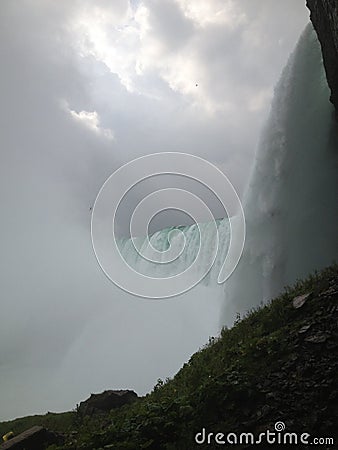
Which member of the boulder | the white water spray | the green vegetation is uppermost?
the white water spray

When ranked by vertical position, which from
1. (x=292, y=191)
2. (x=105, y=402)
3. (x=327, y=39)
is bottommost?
(x=105, y=402)

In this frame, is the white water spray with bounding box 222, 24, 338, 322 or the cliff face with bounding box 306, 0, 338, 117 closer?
the cliff face with bounding box 306, 0, 338, 117

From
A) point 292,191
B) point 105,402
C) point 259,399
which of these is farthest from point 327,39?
point 105,402

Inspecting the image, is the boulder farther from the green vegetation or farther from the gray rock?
the gray rock

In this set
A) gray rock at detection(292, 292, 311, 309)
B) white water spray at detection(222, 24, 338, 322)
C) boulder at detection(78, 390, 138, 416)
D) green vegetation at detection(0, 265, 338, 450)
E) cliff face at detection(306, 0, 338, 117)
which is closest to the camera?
green vegetation at detection(0, 265, 338, 450)

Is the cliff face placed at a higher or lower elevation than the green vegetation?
higher

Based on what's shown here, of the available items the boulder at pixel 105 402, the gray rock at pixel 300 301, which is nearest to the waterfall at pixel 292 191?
the boulder at pixel 105 402

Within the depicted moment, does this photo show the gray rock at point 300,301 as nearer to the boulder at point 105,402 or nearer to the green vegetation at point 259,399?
the green vegetation at point 259,399

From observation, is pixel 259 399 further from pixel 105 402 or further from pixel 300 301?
pixel 105 402

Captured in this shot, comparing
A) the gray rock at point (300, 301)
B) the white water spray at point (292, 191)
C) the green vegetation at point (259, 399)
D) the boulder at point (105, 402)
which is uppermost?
the white water spray at point (292, 191)

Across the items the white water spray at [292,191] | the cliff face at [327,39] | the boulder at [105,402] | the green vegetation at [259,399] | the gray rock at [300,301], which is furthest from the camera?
the white water spray at [292,191]

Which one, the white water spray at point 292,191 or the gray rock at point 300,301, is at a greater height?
the white water spray at point 292,191

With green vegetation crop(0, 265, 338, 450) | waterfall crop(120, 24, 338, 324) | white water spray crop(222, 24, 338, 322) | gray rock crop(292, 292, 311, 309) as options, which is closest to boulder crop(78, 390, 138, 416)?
green vegetation crop(0, 265, 338, 450)

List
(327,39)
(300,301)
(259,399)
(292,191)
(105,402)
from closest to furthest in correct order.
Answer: (259,399) → (300,301) → (105,402) → (327,39) → (292,191)
